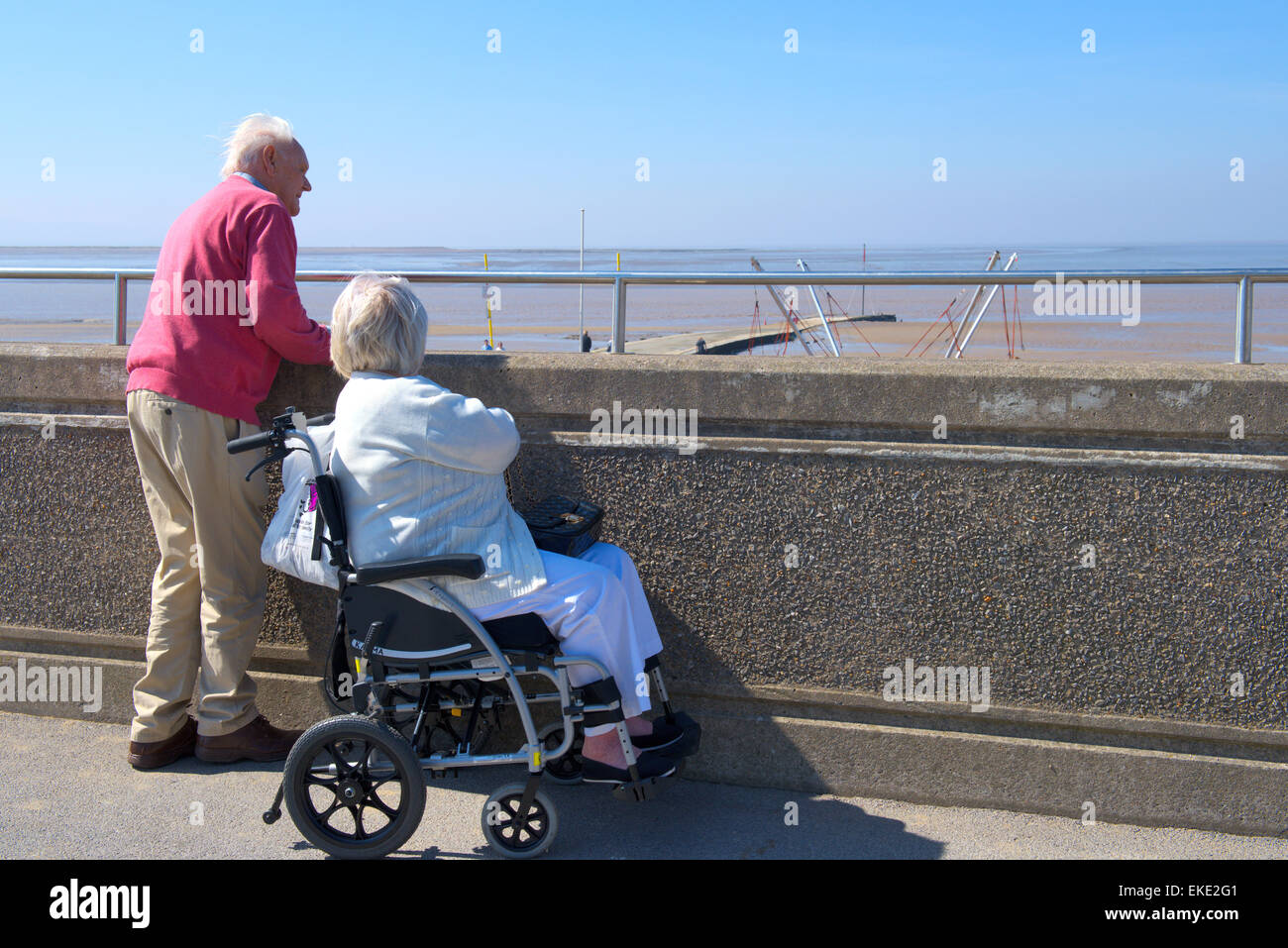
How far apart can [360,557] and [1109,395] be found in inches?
89.5

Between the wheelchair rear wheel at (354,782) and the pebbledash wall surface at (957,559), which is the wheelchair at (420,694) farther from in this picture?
the pebbledash wall surface at (957,559)

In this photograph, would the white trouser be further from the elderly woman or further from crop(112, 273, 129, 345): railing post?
crop(112, 273, 129, 345): railing post

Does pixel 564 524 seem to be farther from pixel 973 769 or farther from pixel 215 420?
pixel 973 769

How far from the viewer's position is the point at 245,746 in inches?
151

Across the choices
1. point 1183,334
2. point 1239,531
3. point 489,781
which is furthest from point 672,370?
point 1183,334

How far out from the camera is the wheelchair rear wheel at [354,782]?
3014mm

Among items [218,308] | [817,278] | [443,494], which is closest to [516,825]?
[443,494]

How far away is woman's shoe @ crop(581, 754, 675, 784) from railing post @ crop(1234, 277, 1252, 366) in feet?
7.14

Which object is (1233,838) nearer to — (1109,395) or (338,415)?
(1109,395)

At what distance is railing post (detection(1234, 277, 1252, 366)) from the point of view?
3.37 metres

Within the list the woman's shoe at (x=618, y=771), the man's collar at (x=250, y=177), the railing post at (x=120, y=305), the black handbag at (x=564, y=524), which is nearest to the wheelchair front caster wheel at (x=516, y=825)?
the woman's shoe at (x=618, y=771)

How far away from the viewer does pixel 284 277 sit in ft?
11.7

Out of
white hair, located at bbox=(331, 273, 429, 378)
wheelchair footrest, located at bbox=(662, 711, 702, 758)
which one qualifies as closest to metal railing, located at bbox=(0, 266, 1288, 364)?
white hair, located at bbox=(331, 273, 429, 378)

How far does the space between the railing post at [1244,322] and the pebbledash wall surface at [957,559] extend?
117mm
